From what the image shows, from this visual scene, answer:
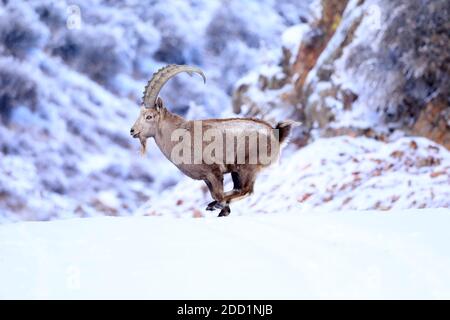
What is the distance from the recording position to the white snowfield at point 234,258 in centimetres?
164

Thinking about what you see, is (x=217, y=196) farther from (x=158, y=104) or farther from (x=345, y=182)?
(x=345, y=182)

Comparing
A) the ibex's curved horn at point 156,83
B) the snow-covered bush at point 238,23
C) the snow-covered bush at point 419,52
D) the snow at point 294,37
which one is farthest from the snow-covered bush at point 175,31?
the ibex's curved horn at point 156,83

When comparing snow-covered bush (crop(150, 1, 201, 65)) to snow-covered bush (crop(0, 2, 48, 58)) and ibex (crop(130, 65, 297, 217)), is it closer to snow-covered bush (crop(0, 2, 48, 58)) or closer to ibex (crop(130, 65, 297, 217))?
snow-covered bush (crop(0, 2, 48, 58))

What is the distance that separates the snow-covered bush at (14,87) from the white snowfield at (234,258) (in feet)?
8.23

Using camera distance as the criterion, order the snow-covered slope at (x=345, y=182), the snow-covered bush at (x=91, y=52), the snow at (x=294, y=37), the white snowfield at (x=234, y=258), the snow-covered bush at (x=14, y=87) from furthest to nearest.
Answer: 1. the snow at (x=294, y=37)
2. the snow-covered bush at (x=91, y=52)
3. the snow-covered bush at (x=14, y=87)
4. the snow-covered slope at (x=345, y=182)
5. the white snowfield at (x=234, y=258)

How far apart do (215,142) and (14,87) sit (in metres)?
2.40

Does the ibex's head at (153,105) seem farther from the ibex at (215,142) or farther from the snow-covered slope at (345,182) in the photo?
the snow-covered slope at (345,182)

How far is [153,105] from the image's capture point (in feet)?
9.12

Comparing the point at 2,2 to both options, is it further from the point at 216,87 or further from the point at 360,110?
the point at 360,110
